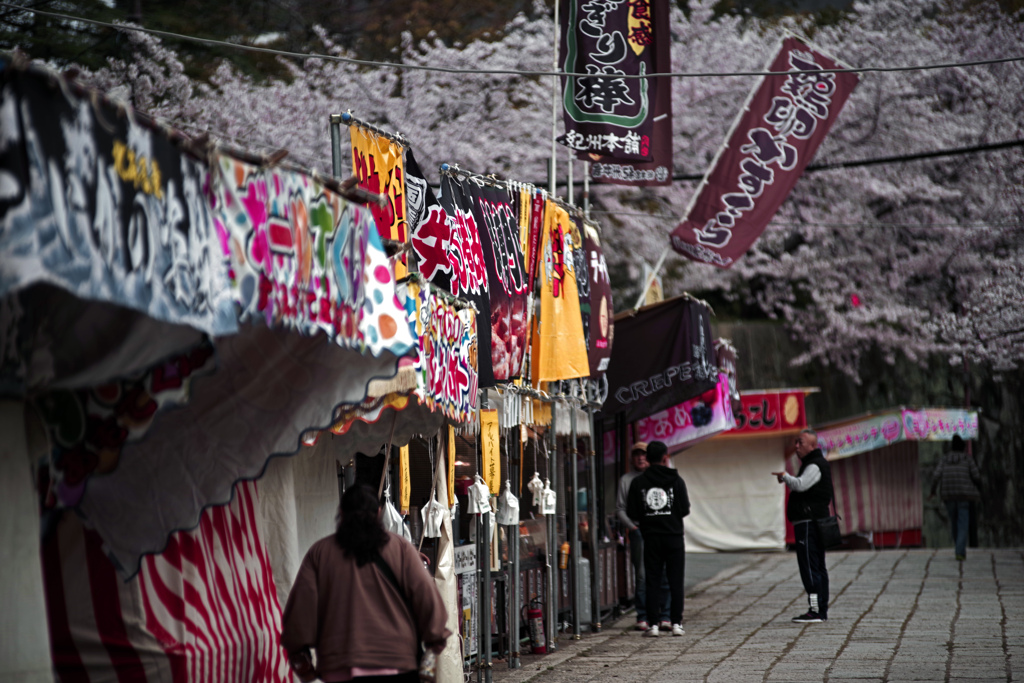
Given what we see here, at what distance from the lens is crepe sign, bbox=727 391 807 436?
68.6 ft

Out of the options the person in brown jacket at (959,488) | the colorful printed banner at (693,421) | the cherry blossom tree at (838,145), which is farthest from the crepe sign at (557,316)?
the cherry blossom tree at (838,145)

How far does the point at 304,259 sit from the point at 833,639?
804 centimetres

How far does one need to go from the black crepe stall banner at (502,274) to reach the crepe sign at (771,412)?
12470 mm

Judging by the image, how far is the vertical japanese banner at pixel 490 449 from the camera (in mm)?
8352

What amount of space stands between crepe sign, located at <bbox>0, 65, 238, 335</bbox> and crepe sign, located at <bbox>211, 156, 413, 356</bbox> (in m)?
0.16

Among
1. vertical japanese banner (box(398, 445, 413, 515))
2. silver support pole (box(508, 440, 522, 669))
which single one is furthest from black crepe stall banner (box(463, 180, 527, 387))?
silver support pole (box(508, 440, 522, 669))

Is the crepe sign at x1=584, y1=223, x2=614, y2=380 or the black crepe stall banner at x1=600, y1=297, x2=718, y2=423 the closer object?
the crepe sign at x1=584, y1=223, x2=614, y2=380

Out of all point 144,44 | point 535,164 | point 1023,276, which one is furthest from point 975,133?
point 144,44

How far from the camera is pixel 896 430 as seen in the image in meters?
20.7

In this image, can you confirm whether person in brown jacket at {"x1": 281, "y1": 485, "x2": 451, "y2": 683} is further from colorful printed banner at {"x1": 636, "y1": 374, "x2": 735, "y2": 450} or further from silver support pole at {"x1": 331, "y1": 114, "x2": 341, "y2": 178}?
colorful printed banner at {"x1": 636, "y1": 374, "x2": 735, "y2": 450}

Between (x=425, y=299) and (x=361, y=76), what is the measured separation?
53.1 feet

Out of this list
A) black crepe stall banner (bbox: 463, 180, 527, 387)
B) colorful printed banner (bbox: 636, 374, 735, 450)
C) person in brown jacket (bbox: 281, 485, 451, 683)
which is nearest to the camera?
person in brown jacket (bbox: 281, 485, 451, 683)

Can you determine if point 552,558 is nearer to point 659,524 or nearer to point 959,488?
point 659,524

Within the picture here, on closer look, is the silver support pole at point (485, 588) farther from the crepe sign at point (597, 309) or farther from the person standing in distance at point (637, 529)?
the person standing in distance at point (637, 529)
